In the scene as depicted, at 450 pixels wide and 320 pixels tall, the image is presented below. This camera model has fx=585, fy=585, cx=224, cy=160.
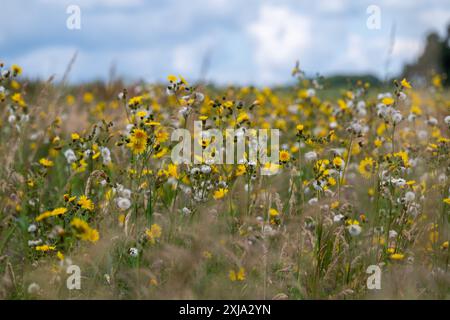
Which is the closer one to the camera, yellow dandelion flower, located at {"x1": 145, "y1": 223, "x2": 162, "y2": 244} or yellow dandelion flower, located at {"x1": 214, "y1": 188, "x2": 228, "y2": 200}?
yellow dandelion flower, located at {"x1": 145, "y1": 223, "x2": 162, "y2": 244}

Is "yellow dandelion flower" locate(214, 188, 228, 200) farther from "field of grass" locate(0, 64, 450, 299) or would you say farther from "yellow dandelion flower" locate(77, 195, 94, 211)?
"yellow dandelion flower" locate(77, 195, 94, 211)

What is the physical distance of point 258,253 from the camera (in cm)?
287

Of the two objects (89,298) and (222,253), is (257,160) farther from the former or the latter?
(89,298)

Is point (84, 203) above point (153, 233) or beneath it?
above

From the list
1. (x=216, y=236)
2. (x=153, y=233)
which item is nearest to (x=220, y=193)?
(x=153, y=233)

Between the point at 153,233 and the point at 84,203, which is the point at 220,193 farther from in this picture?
the point at 84,203

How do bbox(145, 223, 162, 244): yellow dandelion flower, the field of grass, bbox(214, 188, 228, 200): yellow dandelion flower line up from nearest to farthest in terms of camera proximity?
the field of grass < bbox(145, 223, 162, 244): yellow dandelion flower < bbox(214, 188, 228, 200): yellow dandelion flower

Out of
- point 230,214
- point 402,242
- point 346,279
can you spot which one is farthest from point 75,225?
point 402,242

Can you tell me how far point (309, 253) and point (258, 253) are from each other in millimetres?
668

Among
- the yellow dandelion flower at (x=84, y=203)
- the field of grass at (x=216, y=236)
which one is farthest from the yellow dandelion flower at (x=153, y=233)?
the yellow dandelion flower at (x=84, y=203)

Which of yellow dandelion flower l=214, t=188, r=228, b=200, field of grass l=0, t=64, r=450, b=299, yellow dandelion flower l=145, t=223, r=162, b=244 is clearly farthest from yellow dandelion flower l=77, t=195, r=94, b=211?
yellow dandelion flower l=214, t=188, r=228, b=200

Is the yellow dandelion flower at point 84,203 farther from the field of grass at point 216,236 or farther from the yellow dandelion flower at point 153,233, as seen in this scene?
the yellow dandelion flower at point 153,233

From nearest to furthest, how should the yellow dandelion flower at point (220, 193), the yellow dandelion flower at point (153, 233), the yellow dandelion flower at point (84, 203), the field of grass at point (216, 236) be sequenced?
1. the field of grass at point (216, 236)
2. the yellow dandelion flower at point (153, 233)
3. the yellow dandelion flower at point (84, 203)
4. the yellow dandelion flower at point (220, 193)
